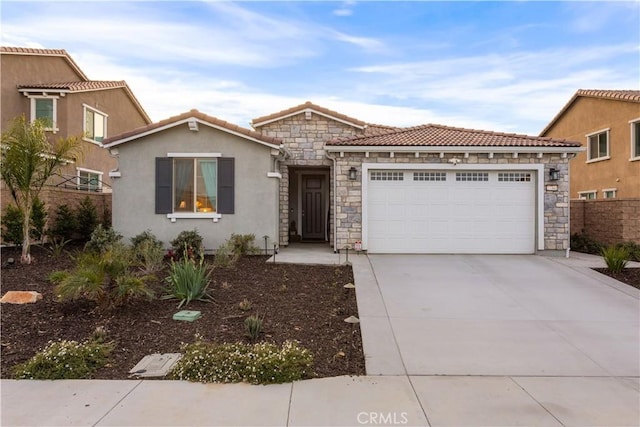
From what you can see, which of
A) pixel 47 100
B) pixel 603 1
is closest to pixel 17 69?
pixel 47 100

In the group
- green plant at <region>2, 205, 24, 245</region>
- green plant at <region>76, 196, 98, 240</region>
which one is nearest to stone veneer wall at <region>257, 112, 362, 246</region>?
green plant at <region>76, 196, 98, 240</region>

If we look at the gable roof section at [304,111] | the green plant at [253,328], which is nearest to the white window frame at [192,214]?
the gable roof section at [304,111]

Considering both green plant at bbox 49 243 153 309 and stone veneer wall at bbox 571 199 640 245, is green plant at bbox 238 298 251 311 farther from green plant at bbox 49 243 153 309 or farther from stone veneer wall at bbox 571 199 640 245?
stone veneer wall at bbox 571 199 640 245

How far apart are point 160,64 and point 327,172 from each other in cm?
670

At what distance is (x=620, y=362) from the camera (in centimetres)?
482

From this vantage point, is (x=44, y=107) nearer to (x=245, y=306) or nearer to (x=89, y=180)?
(x=89, y=180)

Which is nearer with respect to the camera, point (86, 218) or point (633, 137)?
point (86, 218)

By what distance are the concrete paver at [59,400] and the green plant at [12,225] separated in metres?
8.19

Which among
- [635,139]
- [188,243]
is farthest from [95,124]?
[635,139]

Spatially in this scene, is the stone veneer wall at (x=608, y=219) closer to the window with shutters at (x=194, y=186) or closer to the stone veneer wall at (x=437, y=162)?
the stone veneer wall at (x=437, y=162)

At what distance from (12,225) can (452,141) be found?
12186 millimetres

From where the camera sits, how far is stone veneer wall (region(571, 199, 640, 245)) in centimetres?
1186

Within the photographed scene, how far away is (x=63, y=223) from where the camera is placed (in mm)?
12406

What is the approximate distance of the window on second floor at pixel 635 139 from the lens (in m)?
16.1
